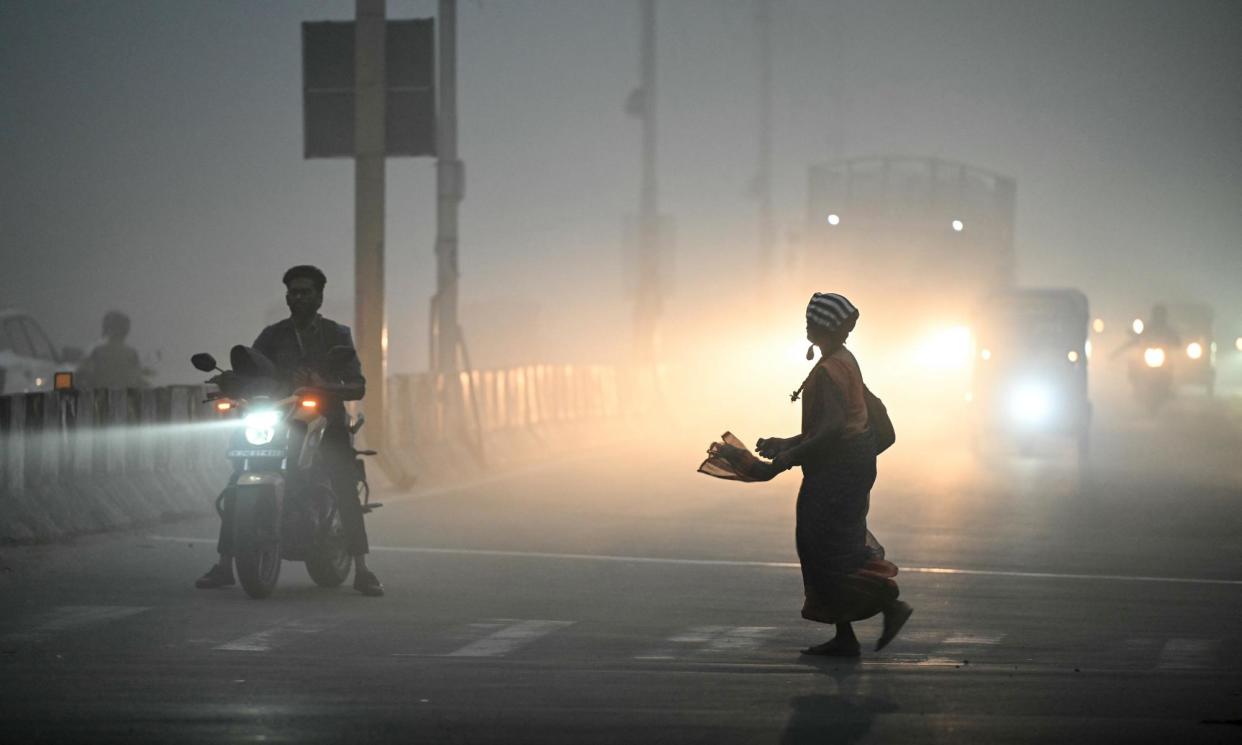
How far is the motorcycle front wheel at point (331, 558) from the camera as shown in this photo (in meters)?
13.0

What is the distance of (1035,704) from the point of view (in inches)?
358

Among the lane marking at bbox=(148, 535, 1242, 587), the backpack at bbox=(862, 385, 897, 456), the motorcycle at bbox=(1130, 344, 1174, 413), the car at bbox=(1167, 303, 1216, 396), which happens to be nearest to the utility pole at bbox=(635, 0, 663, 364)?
the motorcycle at bbox=(1130, 344, 1174, 413)

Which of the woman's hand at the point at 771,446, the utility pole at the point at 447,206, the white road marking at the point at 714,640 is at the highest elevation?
the utility pole at the point at 447,206

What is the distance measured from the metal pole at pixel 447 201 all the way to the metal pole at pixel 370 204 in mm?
6893

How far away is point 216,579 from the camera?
516 inches

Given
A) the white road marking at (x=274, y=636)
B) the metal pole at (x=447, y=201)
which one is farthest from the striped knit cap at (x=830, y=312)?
the metal pole at (x=447, y=201)

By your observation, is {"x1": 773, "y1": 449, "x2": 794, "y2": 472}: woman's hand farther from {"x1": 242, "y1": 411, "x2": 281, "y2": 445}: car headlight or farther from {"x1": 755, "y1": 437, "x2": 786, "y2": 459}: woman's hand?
{"x1": 242, "y1": 411, "x2": 281, "y2": 445}: car headlight

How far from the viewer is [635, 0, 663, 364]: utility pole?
47281 mm

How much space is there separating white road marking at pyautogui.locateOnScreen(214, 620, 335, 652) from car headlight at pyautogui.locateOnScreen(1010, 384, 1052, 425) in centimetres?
2331

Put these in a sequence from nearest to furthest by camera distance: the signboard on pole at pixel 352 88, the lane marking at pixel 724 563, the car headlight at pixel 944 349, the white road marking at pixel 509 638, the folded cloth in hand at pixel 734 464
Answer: the folded cloth in hand at pixel 734 464 → the white road marking at pixel 509 638 → the lane marking at pixel 724 563 → the signboard on pole at pixel 352 88 → the car headlight at pixel 944 349

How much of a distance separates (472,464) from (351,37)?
5858mm

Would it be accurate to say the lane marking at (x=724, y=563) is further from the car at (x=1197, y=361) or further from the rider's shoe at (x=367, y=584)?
the car at (x=1197, y=361)

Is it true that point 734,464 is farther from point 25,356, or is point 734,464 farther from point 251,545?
point 25,356

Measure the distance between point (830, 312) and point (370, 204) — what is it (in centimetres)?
1452
